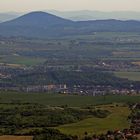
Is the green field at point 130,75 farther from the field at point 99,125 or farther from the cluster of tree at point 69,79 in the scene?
the field at point 99,125

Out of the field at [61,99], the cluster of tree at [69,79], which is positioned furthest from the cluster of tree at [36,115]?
the cluster of tree at [69,79]

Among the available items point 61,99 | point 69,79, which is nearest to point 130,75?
point 69,79

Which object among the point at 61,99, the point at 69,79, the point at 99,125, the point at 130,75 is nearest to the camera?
the point at 99,125

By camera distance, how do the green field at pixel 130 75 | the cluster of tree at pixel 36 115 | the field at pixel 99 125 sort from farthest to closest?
1. the green field at pixel 130 75
2. the cluster of tree at pixel 36 115
3. the field at pixel 99 125

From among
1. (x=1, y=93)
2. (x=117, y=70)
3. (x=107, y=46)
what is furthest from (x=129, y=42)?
(x=1, y=93)

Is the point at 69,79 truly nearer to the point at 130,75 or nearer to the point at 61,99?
the point at 130,75

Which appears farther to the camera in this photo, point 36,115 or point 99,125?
point 36,115
